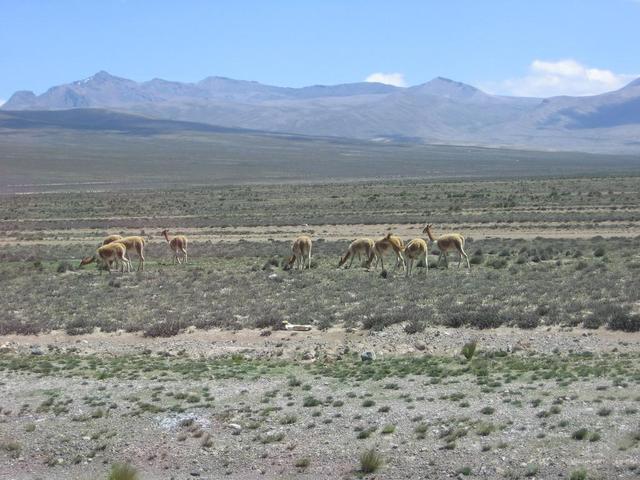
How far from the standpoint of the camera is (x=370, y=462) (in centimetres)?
1043

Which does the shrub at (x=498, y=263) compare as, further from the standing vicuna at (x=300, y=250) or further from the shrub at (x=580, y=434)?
the shrub at (x=580, y=434)

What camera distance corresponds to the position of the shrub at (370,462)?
34.1ft

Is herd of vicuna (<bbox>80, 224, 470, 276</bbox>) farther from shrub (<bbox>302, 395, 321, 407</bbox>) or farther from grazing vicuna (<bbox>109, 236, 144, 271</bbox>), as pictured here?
shrub (<bbox>302, 395, 321, 407</bbox>)

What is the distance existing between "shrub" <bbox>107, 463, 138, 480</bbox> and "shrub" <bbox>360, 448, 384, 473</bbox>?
2.80 metres

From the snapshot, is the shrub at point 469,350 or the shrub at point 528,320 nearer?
the shrub at point 469,350

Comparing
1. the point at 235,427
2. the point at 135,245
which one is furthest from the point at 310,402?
the point at 135,245

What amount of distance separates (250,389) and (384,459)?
11.5 feet

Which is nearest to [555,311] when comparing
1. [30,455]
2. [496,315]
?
[496,315]

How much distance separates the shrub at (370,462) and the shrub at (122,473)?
2.80 metres

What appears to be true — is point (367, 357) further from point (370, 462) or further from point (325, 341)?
point (370, 462)

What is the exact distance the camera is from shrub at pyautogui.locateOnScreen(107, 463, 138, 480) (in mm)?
10305

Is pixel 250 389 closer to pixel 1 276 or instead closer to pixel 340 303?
pixel 340 303

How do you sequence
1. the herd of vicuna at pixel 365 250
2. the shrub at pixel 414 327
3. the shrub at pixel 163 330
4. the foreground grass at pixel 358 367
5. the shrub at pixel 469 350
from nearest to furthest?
1. the foreground grass at pixel 358 367
2. the shrub at pixel 469 350
3. the shrub at pixel 414 327
4. the shrub at pixel 163 330
5. the herd of vicuna at pixel 365 250

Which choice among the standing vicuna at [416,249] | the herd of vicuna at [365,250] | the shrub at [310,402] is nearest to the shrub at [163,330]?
the shrub at [310,402]
